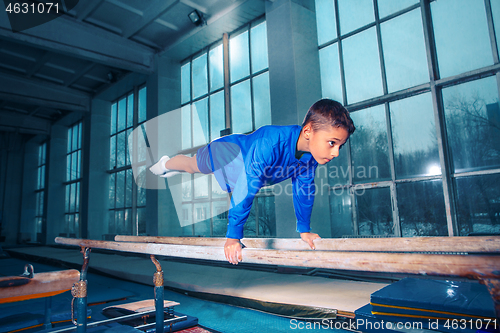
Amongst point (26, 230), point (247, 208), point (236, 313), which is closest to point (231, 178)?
point (247, 208)

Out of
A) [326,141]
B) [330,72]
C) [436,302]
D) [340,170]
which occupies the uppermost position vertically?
[330,72]

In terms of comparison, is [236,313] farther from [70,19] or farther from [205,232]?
[70,19]

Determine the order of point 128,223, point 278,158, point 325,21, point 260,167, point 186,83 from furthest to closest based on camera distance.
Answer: point 128,223 → point 186,83 → point 325,21 → point 278,158 → point 260,167

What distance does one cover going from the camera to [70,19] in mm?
7113

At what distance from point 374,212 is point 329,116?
3.71m

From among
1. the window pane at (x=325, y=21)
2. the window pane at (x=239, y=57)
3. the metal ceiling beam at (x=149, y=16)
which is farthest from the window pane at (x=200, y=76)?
the window pane at (x=325, y=21)

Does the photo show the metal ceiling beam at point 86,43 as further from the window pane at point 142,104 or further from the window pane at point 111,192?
the window pane at point 111,192

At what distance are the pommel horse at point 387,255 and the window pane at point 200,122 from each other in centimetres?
560

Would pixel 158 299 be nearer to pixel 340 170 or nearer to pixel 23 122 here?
pixel 340 170

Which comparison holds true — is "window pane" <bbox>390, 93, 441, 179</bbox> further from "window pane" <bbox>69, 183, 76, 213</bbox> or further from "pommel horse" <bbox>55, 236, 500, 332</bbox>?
"window pane" <bbox>69, 183, 76, 213</bbox>

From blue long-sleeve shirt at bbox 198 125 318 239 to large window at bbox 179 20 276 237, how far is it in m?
4.11

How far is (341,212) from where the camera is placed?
5.27 m

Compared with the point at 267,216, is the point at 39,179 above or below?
above

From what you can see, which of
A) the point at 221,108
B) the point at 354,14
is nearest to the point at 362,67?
the point at 354,14
